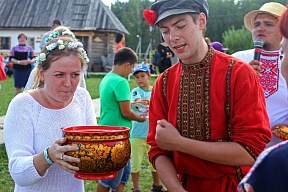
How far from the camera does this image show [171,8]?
2102 mm

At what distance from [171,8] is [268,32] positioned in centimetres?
133

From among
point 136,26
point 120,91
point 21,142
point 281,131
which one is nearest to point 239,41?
point 136,26

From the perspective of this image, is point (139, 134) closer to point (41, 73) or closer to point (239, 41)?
point (41, 73)

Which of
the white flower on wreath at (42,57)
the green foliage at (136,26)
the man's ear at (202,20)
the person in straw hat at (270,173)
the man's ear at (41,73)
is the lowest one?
the person in straw hat at (270,173)

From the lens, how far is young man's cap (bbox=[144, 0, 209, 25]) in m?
2.09

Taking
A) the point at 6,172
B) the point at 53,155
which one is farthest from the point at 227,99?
the point at 6,172

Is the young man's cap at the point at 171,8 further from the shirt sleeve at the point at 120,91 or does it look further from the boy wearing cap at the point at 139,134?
→ the boy wearing cap at the point at 139,134

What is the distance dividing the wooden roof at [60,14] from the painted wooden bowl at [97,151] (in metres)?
30.0

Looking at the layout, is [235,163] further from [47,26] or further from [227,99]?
[47,26]

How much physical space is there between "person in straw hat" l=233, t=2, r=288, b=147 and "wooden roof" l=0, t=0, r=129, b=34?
95.0ft

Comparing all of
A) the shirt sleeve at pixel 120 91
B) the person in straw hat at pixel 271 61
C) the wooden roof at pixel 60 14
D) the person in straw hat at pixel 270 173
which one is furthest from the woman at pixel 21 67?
the wooden roof at pixel 60 14

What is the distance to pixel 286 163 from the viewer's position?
1.08 metres

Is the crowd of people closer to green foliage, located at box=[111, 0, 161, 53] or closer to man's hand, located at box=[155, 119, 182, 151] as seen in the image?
man's hand, located at box=[155, 119, 182, 151]

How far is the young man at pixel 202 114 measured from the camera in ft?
6.59
